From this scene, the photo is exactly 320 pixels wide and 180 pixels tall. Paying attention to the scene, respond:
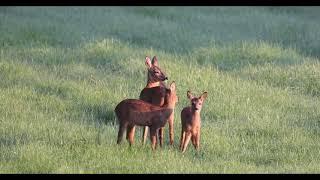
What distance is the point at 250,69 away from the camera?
1902 cm

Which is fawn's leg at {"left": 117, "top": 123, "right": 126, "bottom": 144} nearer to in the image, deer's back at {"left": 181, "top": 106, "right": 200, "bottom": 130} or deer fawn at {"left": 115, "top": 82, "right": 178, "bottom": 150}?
deer fawn at {"left": 115, "top": 82, "right": 178, "bottom": 150}

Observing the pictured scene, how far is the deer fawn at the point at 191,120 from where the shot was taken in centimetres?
1245

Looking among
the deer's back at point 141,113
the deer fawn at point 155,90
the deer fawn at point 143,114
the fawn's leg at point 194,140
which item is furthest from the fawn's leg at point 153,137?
the fawn's leg at point 194,140

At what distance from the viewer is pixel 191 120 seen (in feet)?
41.4

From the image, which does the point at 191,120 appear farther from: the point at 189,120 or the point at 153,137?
the point at 153,137

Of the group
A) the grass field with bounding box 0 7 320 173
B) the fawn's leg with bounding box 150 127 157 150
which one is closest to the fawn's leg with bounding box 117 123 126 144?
the grass field with bounding box 0 7 320 173

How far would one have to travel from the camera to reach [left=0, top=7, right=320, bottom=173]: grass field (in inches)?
500

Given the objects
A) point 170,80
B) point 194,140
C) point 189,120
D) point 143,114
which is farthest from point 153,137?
point 170,80

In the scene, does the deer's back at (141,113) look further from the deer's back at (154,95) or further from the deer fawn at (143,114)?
the deer's back at (154,95)

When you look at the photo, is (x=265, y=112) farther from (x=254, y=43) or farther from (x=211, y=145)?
(x=254, y=43)

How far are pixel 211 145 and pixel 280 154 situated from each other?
3.41 ft

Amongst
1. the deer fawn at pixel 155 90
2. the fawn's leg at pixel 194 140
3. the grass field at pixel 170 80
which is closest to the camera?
the deer fawn at pixel 155 90

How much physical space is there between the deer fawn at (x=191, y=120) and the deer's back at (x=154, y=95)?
399 millimetres

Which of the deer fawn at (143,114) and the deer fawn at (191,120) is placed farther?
the deer fawn at (191,120)
